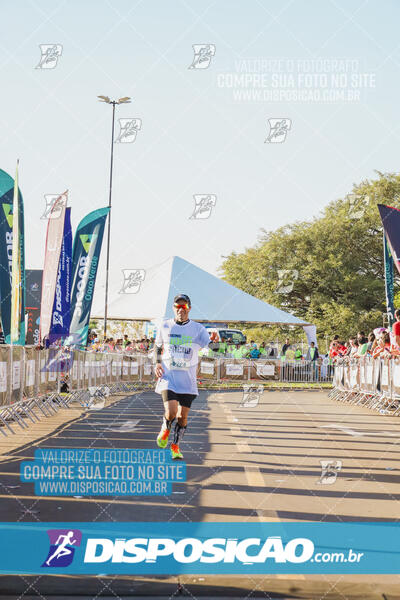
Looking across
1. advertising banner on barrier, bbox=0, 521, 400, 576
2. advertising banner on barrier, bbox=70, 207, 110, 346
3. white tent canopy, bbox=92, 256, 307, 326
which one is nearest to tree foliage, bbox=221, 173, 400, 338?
white tent canopy, bbox=92, 256, 307, 326

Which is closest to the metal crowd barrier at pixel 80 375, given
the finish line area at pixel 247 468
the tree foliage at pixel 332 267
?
the finish line area at pixel 247 468

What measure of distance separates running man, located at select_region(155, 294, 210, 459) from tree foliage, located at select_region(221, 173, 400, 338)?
4709 centimetres

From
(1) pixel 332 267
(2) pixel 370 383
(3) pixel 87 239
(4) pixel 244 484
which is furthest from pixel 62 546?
(1) pixel 332 267

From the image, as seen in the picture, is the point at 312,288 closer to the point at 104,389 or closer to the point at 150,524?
the point at 104,389

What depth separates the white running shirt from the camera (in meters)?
9.80

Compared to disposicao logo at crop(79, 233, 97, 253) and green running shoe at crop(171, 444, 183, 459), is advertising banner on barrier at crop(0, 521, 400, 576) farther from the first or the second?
disposicao logo at crop(79, 233, 97, 253)

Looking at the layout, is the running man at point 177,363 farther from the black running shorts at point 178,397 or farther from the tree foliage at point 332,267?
the tree foliage at point 332,267

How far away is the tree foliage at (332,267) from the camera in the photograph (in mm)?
57188

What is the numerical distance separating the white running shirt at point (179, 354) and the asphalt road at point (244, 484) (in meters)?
0.94

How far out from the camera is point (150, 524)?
6.12 meters

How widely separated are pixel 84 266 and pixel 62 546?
1850 cm

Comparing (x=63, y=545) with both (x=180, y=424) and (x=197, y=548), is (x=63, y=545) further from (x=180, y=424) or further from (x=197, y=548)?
(x=180, y=424)

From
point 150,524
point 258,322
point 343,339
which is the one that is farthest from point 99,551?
point 343,339

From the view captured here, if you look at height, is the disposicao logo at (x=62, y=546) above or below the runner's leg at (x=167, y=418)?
below
